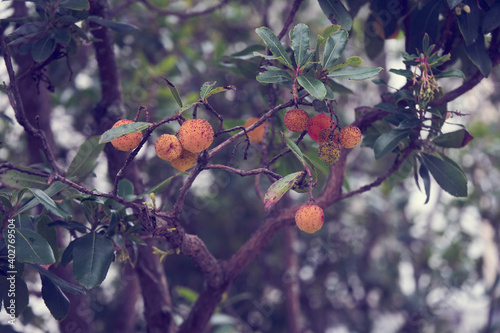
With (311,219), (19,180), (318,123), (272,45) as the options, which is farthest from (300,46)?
(19,180)

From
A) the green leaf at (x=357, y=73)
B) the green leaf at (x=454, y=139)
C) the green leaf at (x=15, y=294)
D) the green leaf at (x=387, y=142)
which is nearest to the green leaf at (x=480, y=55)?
the green leaf at (x=454, y=139)

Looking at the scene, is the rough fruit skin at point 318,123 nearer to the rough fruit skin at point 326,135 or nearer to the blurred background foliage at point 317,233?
the rough fruit skin at point 326,135

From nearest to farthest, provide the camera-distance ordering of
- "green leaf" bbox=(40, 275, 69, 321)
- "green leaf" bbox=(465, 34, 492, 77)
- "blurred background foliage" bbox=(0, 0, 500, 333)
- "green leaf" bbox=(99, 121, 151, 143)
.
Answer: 1. "green leaf" bbox=(99, 121, 151, 143)
2. "green leaf" bbox=(40, 275, 69, 321)
3. "green leaf" bbox=(465, 34, 492, 77)
4. "blurred background foliage" bbox=(0, 0, 500, 333)

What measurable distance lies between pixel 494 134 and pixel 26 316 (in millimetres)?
2729

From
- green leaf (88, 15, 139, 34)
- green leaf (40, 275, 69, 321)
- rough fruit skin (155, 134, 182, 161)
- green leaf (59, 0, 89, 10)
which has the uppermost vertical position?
green leaf (59, 0, 89, 10)

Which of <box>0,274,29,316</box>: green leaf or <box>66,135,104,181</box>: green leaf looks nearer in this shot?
<box>0,274,29,316</box>: green leaf

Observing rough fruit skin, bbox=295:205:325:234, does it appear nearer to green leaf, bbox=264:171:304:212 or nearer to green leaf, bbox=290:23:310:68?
green leaf, bbox=264:171:304:212

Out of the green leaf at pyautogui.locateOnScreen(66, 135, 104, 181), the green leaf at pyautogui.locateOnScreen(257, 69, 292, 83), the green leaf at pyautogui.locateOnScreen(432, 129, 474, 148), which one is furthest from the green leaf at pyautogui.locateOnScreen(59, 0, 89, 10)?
the green leaf at pyautogui.locateOnScreen(432, 129, 474, 148)

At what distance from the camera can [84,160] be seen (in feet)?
4.35

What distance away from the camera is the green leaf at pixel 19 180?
1218mm

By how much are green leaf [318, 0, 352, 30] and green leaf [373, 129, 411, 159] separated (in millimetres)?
313

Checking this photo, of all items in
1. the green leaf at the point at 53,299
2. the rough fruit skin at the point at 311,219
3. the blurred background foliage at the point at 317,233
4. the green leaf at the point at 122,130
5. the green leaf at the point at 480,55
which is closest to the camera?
the green leaf at the point at 122,130

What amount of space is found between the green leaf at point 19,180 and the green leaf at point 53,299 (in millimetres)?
263

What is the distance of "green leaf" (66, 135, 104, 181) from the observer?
132 centimetres
